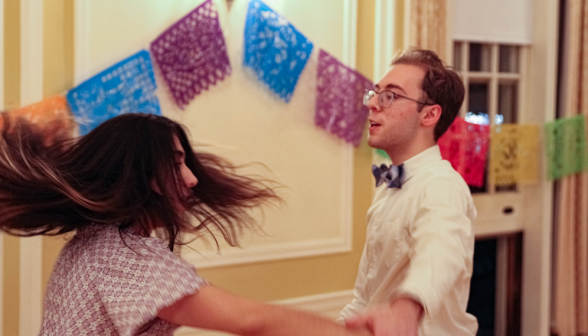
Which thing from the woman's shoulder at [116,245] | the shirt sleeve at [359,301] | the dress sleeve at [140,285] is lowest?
the shirt sleeve at [359,301]

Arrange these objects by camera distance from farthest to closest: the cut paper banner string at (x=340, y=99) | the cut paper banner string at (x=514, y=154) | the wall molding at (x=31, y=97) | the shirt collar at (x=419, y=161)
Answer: the cut paper banner string at (x=514, y=154)
the cut paper banner string at (x=340, y=99)
the wall molding at (x=31, y=97)
the shirt collar at (x=419, y=161)

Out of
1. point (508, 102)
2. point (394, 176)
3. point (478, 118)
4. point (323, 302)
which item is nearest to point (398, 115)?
point (394, 176)

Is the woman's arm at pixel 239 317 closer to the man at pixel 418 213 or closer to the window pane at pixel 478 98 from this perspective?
the man at pixel 418 213

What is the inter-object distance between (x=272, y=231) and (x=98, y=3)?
130 centimetres

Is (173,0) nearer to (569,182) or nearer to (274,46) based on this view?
(274,46)

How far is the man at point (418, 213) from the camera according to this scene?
1436 millimetres

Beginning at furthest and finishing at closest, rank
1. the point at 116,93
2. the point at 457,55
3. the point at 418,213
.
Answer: the point at 457,55 < the point at 116,93 < the point at 418,213

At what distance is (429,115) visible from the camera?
197 cm

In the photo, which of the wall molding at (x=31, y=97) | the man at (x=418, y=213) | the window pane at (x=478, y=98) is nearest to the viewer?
the man at (x=418, y=213)

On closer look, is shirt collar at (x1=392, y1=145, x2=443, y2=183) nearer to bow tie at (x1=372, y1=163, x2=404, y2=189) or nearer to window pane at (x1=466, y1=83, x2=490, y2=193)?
bow tie at (x1=372, y1=163, x2=404, y2=189)

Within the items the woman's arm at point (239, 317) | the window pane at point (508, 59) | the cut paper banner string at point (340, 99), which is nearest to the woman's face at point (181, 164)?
the woman's arm at point (239, 317)

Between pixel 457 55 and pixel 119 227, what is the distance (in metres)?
2.78

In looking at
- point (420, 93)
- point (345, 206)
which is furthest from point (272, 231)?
point (420, 93)

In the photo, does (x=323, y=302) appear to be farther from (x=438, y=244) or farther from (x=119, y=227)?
→ (x=119, y=227)
